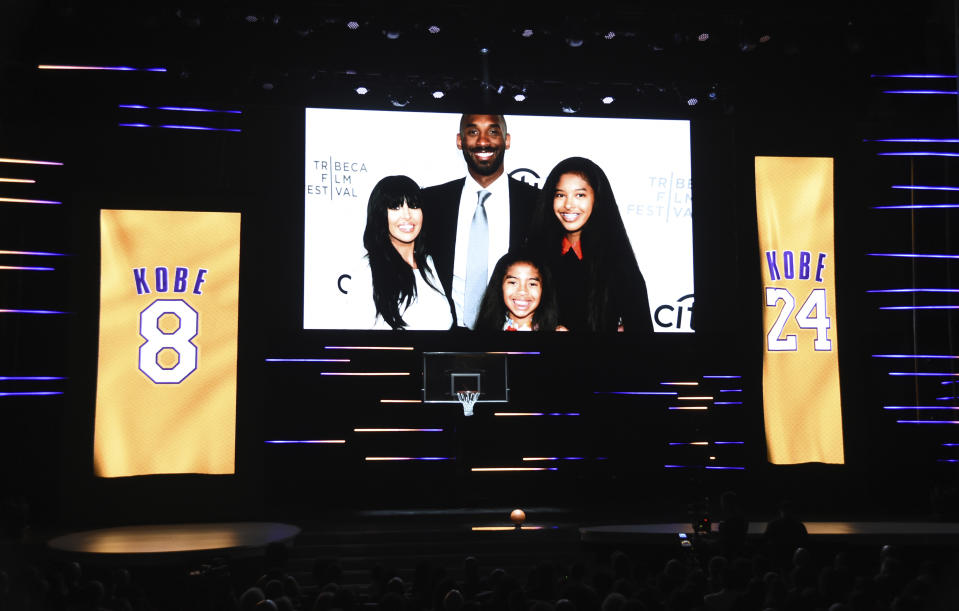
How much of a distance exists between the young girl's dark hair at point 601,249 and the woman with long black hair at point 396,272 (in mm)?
1073

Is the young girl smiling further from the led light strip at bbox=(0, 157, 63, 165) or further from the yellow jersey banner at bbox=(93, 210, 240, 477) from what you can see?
the led light strip at bbox=(0, 157, 63, 165)

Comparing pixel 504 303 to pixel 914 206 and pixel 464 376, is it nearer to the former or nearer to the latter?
pixel 464 376

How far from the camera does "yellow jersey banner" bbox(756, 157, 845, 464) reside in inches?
366

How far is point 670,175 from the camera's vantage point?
913 cm

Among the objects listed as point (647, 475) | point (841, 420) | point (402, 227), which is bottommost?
point (647, 475)

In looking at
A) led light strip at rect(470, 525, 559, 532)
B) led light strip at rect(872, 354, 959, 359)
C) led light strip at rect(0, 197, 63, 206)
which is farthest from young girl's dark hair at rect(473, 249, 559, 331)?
led light strip at rect(0, 197, 63, 206)

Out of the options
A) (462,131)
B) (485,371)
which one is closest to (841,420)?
(485,371)

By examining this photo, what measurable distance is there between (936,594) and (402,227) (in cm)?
611

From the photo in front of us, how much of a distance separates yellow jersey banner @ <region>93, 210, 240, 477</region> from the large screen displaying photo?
102 cm

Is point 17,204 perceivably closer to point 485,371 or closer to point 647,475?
point 485,371

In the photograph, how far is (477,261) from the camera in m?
8.95

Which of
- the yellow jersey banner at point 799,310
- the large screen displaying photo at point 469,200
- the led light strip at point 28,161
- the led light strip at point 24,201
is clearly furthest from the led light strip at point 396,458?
the led light strip at point 28,161

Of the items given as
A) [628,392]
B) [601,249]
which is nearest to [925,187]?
[601,249]

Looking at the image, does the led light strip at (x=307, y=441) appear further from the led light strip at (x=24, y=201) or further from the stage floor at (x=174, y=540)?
the led light strip at (x=24, y=201)
